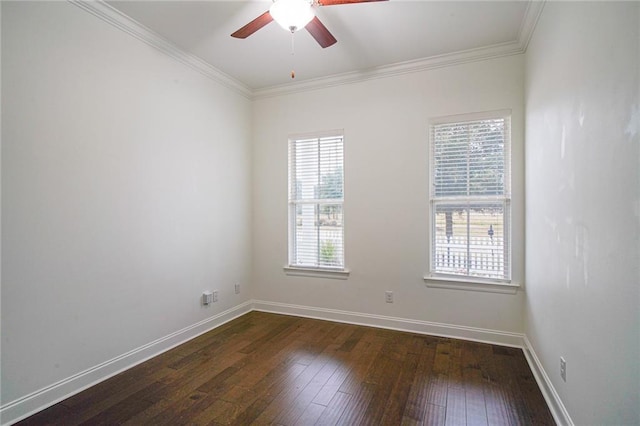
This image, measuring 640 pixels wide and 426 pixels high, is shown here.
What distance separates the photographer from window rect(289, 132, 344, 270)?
3.88 metres

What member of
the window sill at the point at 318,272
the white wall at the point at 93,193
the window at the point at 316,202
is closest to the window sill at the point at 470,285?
the window sill at the point at 318,272

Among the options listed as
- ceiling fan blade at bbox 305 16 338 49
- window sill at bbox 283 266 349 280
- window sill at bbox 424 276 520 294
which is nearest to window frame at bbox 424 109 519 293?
window sill at bbox 424 276 520 294

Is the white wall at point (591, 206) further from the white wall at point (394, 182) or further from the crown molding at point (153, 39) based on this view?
the crown molding at point (153, 39)

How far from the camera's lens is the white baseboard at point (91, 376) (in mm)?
2012

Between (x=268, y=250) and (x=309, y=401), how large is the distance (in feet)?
7.41

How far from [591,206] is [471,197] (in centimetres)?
174

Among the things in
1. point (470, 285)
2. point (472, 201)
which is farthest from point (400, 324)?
point (472, 201)

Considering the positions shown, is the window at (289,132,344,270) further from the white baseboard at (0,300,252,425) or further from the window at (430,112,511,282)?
the white baseboard at (0,300,252,425)

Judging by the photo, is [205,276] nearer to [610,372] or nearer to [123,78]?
[123,78]

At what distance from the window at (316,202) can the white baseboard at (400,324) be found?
56 cm

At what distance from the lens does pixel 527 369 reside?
8.63ft

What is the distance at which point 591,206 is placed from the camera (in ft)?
4.99

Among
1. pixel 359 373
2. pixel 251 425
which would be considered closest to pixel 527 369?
pixel 359 373

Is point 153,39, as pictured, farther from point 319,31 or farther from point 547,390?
point 547,390
